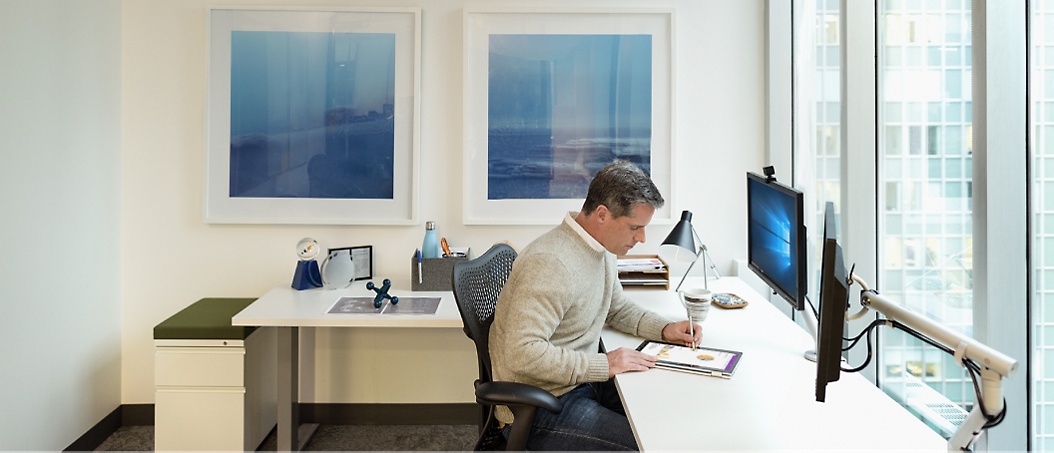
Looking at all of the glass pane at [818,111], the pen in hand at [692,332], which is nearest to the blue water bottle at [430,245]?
the pen in hand at [692,332]

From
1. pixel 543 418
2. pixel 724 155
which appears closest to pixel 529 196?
pixel 724 155

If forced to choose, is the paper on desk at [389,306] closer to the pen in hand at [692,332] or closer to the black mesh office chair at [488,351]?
the black mesh office chair at [488,351]

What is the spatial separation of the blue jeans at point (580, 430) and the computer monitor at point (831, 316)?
585mm

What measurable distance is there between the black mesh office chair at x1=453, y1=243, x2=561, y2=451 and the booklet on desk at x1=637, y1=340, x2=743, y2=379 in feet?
1.09

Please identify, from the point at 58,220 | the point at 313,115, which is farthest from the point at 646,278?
the point at 58,220

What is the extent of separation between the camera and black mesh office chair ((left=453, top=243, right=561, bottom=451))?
179 cm

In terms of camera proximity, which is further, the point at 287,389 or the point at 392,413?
the point at 392,413

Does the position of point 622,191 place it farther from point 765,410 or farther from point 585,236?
point 765,410

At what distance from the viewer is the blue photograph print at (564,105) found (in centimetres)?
320

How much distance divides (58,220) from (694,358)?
2.38m

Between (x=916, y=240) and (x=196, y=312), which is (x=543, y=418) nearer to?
(x=916, y=240)

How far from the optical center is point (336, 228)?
3.25 metres

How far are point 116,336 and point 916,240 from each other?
3.17 meters

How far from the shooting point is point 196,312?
2.89 metres
